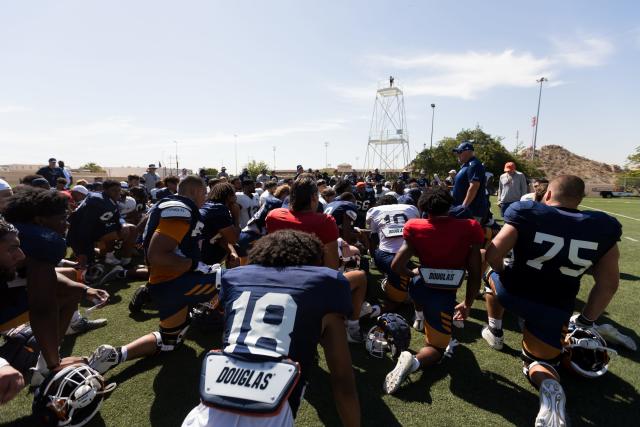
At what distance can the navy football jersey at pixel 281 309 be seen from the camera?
185 cm

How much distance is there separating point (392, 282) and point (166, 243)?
2988mm

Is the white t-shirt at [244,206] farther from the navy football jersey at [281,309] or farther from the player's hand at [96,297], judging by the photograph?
the navy football jersey at [281,309]

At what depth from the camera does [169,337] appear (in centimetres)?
380

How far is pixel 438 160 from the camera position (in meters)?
Answer: 42.3

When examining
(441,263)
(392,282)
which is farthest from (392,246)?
(441,263)

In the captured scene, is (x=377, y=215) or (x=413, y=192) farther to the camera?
(x=413, y=192)

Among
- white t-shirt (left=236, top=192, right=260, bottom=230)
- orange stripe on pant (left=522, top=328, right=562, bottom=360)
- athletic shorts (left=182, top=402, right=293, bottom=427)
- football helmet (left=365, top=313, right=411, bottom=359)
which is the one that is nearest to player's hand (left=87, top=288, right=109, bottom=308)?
athletic shorts (left=182, top=402, right=293, bottom=427)

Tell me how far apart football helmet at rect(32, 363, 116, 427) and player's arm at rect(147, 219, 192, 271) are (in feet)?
3.44

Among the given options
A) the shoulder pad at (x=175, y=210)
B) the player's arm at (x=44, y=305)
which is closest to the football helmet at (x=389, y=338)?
the shoulder pad at (x=175, y=210)

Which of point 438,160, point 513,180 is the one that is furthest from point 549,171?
point 513,180

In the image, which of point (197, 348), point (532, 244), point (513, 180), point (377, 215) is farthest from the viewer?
point (513, 180)

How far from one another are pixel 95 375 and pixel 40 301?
2.37 feet

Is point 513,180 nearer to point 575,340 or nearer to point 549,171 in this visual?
point 575,340

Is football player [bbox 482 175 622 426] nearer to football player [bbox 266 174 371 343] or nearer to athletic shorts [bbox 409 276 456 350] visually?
athletic shorts [bbox 409 276 456 350]
